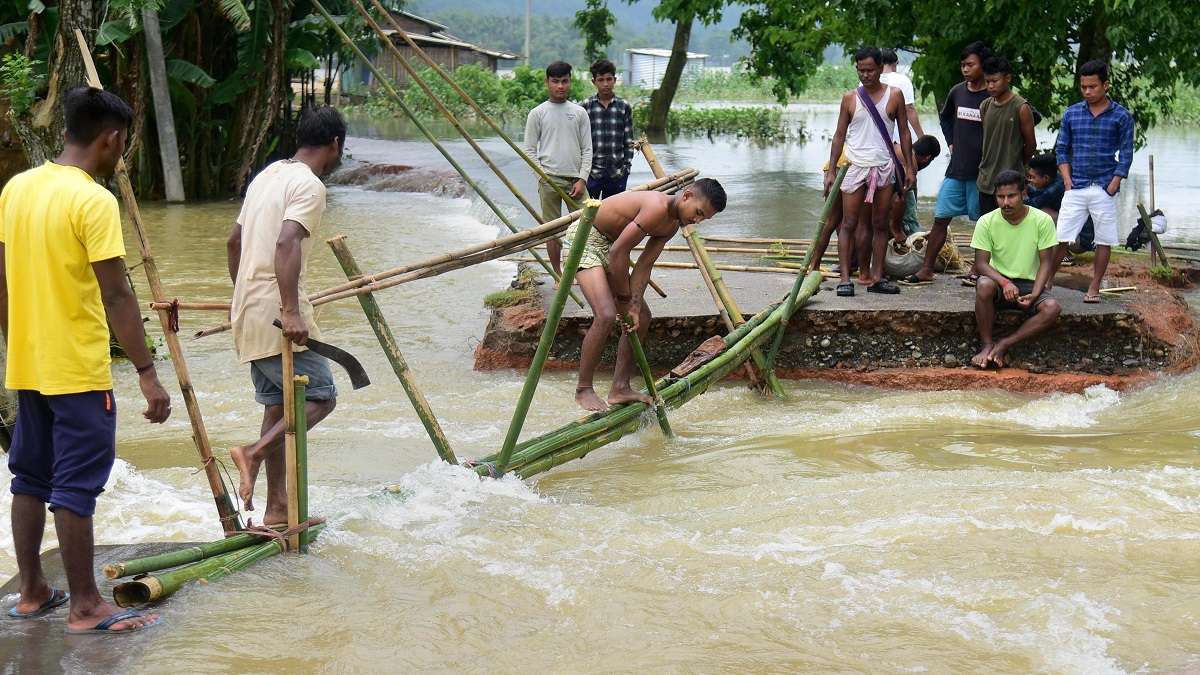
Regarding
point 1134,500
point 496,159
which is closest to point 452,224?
point 496,159

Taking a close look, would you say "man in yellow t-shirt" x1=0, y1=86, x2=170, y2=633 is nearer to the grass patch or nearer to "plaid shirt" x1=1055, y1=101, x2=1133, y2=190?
the grass patch

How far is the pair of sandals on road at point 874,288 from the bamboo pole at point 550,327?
10.3ft

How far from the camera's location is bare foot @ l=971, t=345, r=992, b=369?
22.9ft

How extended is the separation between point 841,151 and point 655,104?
19.1 m

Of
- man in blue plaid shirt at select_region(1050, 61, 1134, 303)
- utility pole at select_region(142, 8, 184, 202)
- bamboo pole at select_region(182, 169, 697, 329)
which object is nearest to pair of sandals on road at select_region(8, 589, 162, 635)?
bamboo pole at select_region(182, 169, 697, 329)

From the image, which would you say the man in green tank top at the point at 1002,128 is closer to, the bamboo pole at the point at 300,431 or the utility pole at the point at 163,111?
the bamboo pole at the point at 300,431

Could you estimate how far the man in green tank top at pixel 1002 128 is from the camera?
746 centimetres

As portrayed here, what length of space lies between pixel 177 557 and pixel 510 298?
4369 millimetres

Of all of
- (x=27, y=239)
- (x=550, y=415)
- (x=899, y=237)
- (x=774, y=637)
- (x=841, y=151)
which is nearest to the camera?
(x=27, y=239)

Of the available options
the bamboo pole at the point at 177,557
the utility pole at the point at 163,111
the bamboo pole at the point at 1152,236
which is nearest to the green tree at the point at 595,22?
the utility pole at the point at 163,111

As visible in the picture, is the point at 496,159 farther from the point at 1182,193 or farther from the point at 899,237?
the point at 899,237

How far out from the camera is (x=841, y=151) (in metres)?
7.41

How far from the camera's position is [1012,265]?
6922 millimetres

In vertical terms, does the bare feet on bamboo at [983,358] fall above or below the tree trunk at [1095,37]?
below
